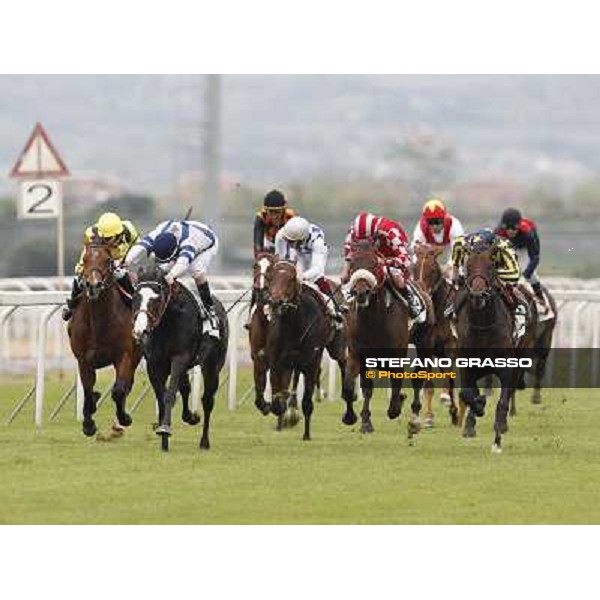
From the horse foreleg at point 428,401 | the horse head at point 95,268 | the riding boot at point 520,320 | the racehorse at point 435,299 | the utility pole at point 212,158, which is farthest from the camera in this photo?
the utility pole at point 212,158

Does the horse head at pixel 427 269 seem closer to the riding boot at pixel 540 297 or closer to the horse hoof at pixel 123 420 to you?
the riding boot at pixel 540 297

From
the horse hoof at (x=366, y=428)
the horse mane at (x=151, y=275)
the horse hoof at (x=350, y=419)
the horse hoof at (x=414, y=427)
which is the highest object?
the horse mane at (x=151, y=275)

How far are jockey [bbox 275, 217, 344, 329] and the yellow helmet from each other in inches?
48.8

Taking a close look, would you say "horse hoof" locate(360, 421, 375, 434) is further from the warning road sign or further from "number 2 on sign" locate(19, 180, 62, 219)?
the warning road sign

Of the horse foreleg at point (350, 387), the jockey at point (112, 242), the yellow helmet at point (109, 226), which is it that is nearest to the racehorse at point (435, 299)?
the horse foreleg at point (350, 387)

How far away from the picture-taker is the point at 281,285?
1652 cm

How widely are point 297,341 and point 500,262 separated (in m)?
1.60

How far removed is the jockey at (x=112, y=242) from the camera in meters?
16.4

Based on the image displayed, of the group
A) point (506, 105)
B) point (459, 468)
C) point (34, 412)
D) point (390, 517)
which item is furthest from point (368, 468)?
point (506, 105)

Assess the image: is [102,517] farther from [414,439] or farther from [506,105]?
[506,105]

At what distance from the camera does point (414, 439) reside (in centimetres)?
1712

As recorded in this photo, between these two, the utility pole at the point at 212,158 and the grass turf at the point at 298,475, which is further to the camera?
the utility pole at the point at 212,158

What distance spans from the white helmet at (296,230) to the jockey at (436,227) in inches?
89.3

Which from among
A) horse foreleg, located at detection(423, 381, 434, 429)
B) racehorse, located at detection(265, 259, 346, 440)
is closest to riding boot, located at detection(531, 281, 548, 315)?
horse foreleg, located at detection(423, 381, 434, 429)
